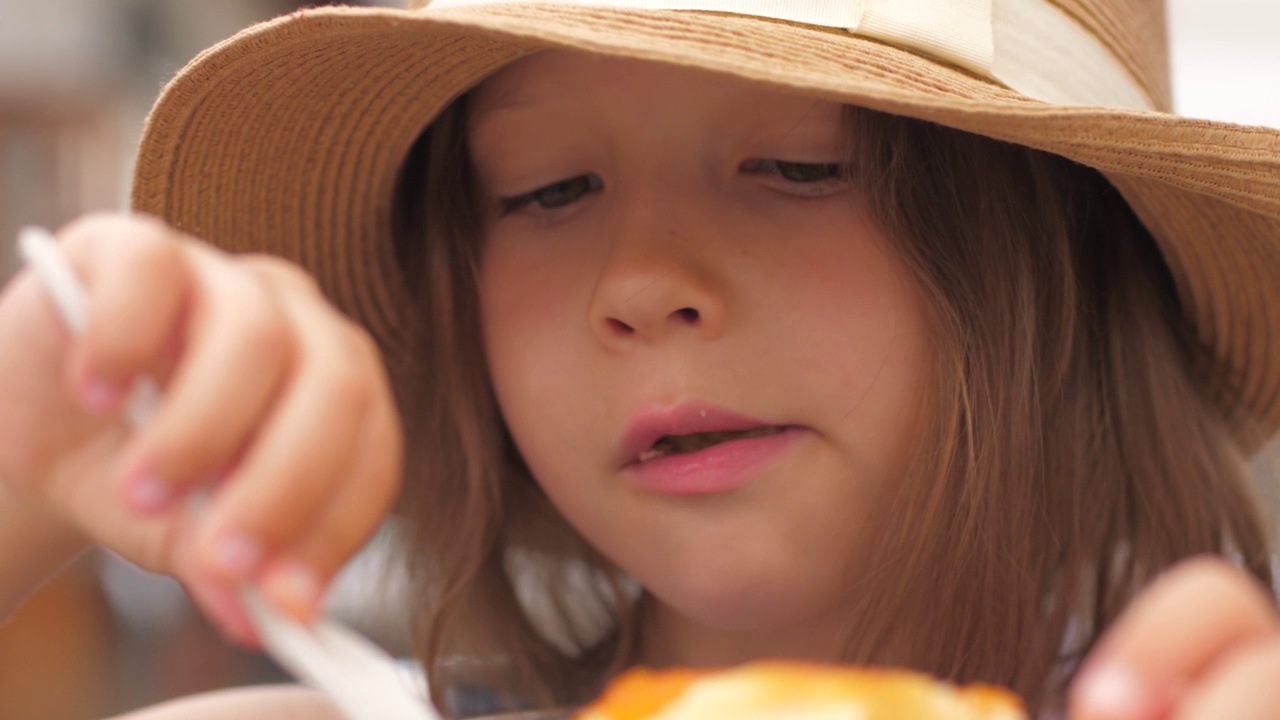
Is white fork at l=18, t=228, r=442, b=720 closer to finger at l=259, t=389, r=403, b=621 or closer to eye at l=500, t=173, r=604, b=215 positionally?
finger at l=259, t=389, r=403, b=621

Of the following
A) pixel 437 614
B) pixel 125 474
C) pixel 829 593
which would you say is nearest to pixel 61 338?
pixel 125 474

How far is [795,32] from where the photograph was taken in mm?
694

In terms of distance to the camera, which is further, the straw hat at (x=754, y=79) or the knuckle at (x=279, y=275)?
the straw hat at (x=754, y=79)

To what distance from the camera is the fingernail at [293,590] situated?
0.37 meters

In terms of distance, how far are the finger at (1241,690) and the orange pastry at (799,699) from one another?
0.05 meters

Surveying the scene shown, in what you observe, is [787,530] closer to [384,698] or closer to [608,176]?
[608,176]

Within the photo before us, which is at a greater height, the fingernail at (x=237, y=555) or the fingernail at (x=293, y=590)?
the fingernail at (x=237, y=555)

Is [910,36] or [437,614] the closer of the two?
[910,36]

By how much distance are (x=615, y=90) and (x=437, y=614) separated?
53 centimetres

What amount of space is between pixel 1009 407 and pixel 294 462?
558 mm

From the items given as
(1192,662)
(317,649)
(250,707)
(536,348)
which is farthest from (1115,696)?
(250,707)

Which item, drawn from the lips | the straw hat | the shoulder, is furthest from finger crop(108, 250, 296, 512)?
the shoulder

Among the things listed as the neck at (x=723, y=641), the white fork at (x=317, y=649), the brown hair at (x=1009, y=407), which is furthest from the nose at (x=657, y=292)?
the white fork at (x=317, y=649)

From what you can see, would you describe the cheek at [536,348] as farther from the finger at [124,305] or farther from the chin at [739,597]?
the finger at [124,305]
